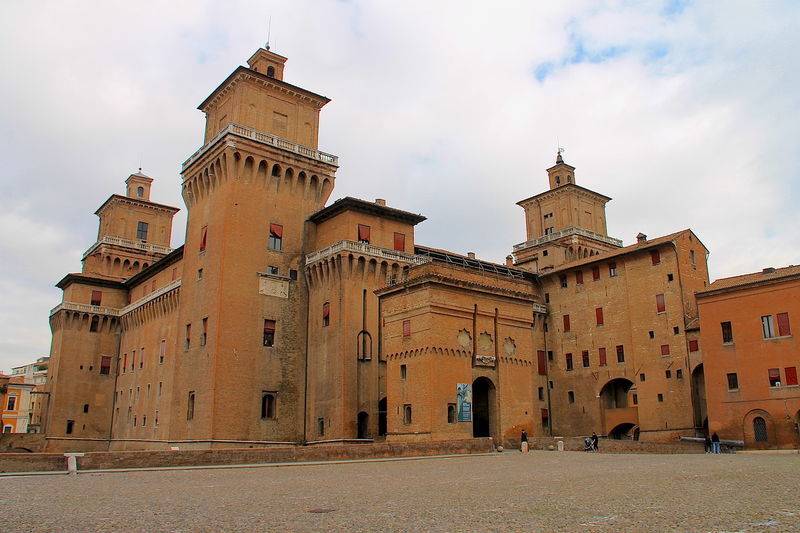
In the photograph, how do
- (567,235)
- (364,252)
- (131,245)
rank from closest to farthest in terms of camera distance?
(364,252) < (567,235) < (131,245)

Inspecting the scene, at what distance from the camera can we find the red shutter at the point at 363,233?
46.3 meters

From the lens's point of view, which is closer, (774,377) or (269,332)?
(774,377)

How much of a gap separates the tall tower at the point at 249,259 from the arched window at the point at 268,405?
7 cm

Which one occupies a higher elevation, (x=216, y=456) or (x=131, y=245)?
(x=131, y=245)

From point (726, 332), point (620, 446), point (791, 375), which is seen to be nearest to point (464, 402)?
point (620, 446)

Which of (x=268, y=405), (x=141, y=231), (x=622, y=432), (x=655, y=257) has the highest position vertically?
(x=141, y=231)

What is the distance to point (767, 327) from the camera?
1554 inches

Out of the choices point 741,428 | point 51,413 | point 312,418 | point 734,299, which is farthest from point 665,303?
point 51,413

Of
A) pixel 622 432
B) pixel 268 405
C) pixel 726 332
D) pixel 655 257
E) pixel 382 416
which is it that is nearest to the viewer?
pixel 726 332

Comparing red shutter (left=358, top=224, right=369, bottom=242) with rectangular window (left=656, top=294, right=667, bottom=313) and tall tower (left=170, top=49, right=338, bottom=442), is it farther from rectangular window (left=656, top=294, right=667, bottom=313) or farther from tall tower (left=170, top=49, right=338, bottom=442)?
rectangular window (left=656, top=294, right=667, bottom=313)

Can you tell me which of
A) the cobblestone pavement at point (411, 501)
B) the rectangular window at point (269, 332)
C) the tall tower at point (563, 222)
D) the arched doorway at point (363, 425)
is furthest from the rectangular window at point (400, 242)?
the cobblestone pavement at point (411, 501)

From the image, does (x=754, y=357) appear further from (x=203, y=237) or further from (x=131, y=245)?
(x=131, y=245)

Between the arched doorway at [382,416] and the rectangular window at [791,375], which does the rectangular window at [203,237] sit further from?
the rectangular window at [791,375]

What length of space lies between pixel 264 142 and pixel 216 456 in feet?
Result: 92.6
